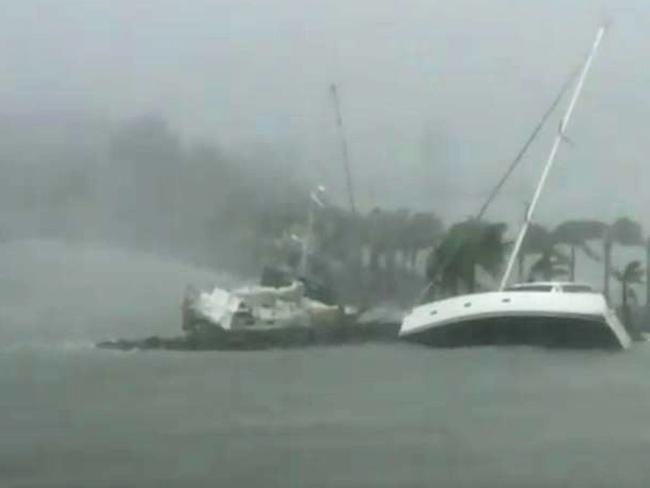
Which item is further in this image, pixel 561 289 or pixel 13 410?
pixel 561 289

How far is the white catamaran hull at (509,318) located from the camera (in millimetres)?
15758

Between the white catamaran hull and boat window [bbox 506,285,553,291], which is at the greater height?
boat window [bbox 506,285,553,291]

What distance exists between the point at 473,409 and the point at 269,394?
1599 millimetres

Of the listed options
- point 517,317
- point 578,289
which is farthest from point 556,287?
point 517,317

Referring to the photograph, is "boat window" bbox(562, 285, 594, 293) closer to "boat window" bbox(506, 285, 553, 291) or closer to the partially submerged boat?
the partially submerged boat

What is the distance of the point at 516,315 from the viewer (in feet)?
53.6

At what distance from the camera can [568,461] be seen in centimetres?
1145

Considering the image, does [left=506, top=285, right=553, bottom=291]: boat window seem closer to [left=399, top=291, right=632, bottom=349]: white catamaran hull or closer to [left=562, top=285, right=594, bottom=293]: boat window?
[left=399, top=291, right=632, bottom=349]: white catamaran hull

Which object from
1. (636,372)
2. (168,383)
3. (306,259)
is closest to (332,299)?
(306,259)

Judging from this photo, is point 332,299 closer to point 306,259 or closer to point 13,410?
point 306,259

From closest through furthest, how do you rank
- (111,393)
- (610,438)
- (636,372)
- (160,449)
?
(160,449), (610,438), (111,393), (636,372)

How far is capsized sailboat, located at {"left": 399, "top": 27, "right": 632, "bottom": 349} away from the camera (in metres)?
15.8

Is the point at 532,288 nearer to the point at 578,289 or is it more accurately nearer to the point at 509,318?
the point at 578,289

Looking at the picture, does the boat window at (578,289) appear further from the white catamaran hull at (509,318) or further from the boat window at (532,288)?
the boat window at (532,288)
